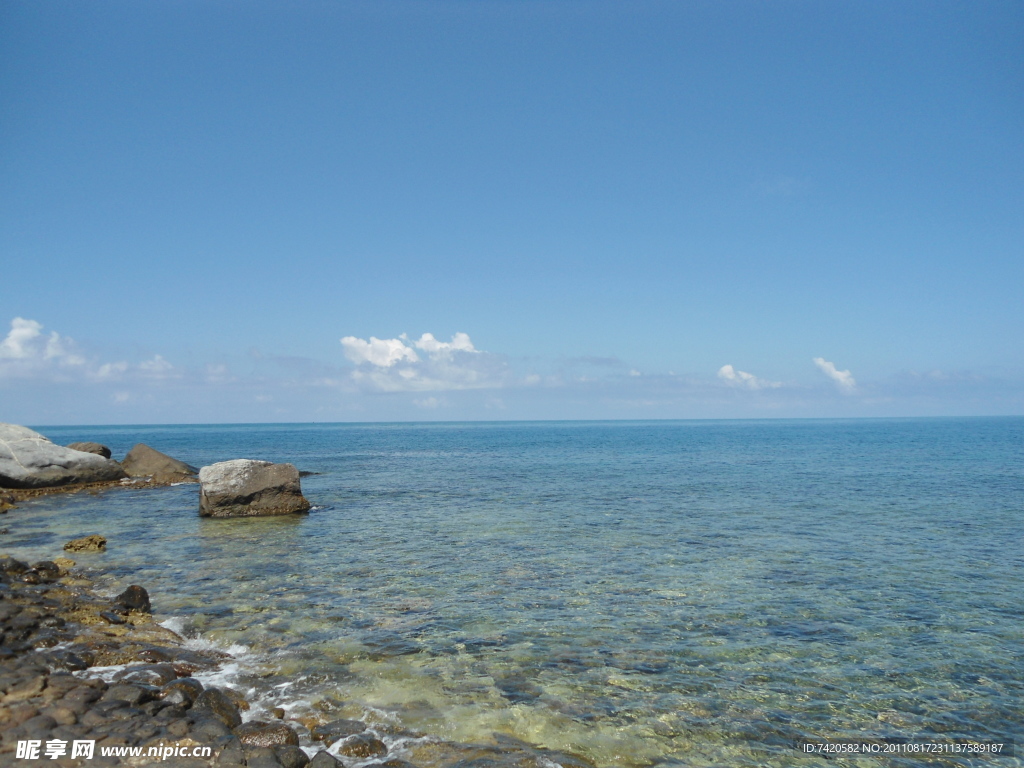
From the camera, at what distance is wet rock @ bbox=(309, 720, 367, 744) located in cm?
820

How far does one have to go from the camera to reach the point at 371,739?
8062 mm

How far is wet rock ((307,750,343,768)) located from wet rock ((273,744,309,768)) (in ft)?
0.33

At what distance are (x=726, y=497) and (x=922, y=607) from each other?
1854 centimetres

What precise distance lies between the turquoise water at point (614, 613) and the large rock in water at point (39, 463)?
543 centimetres

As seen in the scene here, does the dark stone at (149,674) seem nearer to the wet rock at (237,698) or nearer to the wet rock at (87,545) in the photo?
the wet rock at (237,698)

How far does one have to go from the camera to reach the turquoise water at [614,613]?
8906mm

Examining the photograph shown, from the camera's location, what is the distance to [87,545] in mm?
19922

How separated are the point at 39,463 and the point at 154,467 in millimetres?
7204

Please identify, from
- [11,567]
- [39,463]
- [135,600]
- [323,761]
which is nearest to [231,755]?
[323,761]

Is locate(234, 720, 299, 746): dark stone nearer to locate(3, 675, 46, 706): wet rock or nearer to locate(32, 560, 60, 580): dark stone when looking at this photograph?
locate(3, 675, 46, 706): wet rock

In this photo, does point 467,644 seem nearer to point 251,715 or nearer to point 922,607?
point 251,715

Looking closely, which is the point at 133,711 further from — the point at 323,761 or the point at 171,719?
the point at 323,761

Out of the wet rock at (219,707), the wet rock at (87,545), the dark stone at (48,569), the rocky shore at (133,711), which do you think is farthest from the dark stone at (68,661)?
the wet rock at (87,545)

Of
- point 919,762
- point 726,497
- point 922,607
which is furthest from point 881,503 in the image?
point 919,762
